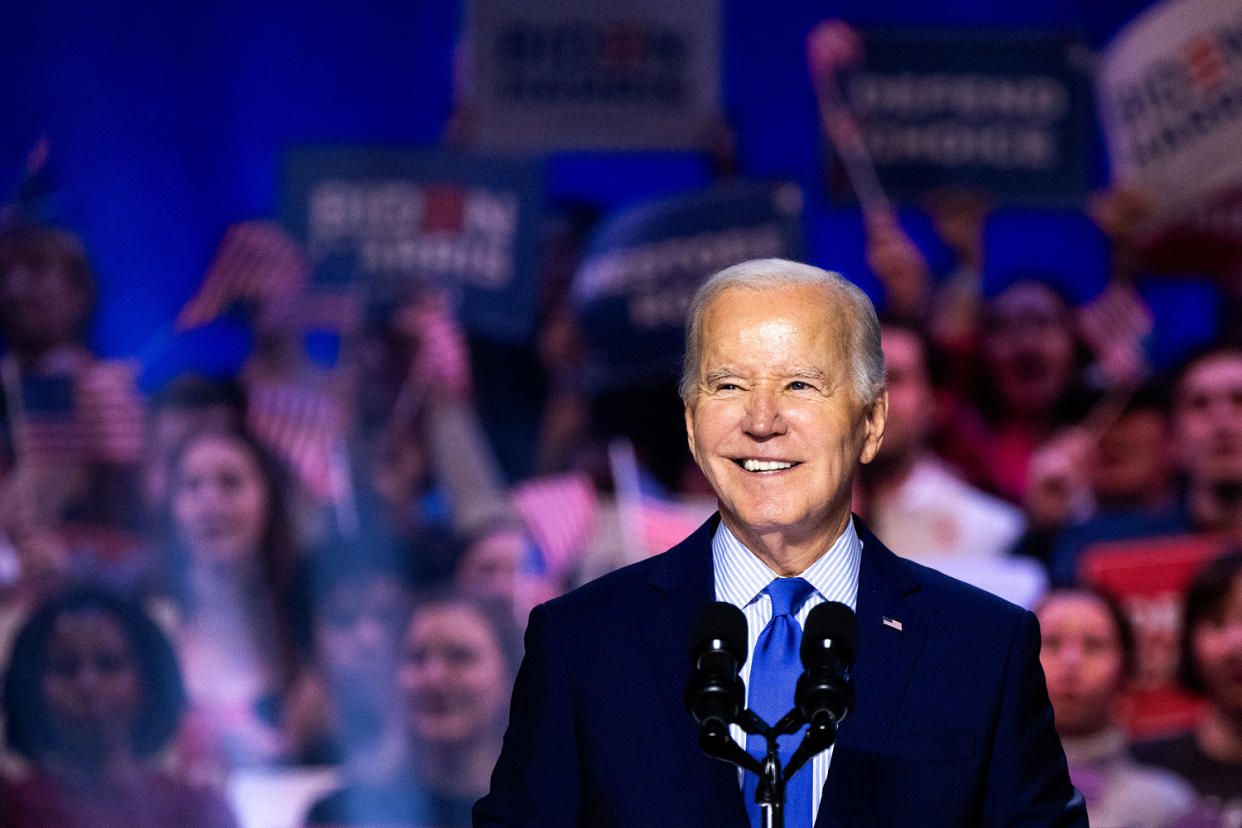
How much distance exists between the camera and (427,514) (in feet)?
14.2

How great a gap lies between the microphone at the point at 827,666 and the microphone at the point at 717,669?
5cm

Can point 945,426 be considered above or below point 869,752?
above

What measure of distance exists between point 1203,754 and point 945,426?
48.7 inches

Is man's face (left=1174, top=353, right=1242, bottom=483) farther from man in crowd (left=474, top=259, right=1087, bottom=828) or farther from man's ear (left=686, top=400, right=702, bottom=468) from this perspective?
man's ear (left=686, top=400, right=702, bottom=468)

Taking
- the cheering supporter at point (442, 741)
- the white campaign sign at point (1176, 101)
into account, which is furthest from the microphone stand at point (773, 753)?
the white campaign sign at point (1176, 101)

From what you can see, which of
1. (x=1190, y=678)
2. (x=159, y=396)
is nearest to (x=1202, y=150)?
(x=1190, y=678)

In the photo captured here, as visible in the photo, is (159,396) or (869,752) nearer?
(869,752)

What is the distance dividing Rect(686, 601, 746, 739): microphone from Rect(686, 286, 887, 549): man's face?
0.22 m

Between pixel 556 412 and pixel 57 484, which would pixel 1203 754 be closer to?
pixel 556 412

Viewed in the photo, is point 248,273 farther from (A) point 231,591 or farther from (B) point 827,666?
(B) point 827,666

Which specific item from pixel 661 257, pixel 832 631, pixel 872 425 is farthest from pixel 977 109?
pixel 832 631

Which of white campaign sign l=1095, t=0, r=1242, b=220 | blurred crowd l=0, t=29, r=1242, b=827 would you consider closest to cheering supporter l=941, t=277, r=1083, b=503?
blurred crowd l=0, t=29, r=1242, b=827

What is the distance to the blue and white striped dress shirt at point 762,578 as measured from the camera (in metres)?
1.42

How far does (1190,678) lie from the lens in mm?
4316
